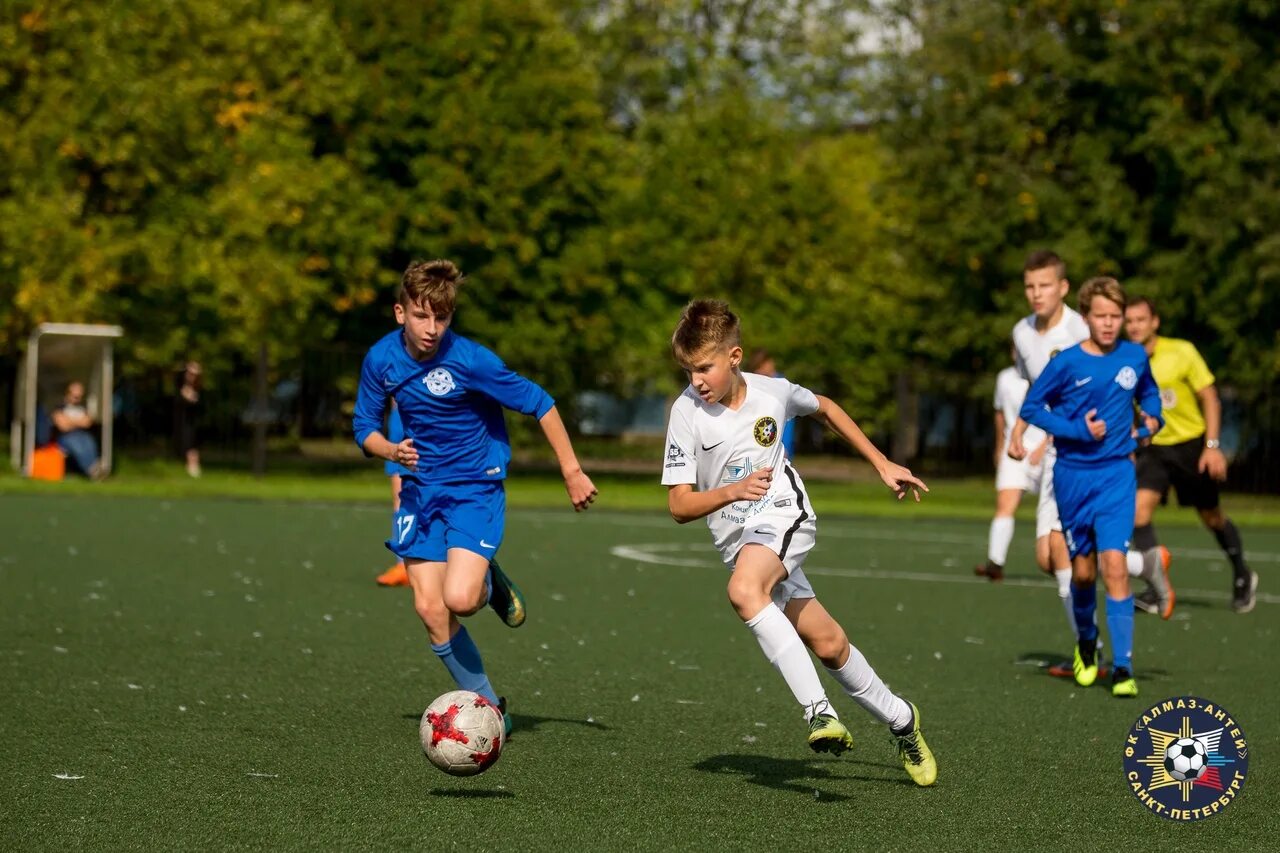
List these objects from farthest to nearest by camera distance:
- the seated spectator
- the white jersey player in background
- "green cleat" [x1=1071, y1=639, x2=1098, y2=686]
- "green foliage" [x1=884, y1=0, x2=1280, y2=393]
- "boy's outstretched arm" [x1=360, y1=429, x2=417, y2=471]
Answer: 1. "green foliage" [x1=884, y1=0, x2=1280, y2=393]
2. the seated spectator
3. the white jersey player in background
4. "green cleat" [x1=1071, y1=639, x2=1098, y2=686]
5. "boy's outstretched arm" [x1=360, y1=429, x2=417, y2=471]

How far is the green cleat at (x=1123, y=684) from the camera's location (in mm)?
9039

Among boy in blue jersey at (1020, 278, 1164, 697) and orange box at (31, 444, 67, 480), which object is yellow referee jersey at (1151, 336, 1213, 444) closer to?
boy in blue jersey at (1020, 278, 1164, 697)

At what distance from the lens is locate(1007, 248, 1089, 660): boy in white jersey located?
10.5 metres

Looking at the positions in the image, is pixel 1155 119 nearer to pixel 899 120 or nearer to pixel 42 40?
pixel 899 120

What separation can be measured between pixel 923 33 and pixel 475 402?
3927 cm

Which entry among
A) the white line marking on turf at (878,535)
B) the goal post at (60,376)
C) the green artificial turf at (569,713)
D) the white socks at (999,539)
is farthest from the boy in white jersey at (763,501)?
the goal post at (60,376)

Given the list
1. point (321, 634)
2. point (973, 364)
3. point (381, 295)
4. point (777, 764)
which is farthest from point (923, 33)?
point (777, 764)

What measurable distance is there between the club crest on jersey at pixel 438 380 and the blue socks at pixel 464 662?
1.03m

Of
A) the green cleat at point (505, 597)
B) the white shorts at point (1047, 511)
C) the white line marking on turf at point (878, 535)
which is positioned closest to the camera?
the green cleat at point (505, 597)

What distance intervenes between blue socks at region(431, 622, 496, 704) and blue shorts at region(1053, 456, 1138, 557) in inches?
132

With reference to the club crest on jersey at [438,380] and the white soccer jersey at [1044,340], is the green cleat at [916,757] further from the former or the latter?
the white soccer jersey at [1044,340]

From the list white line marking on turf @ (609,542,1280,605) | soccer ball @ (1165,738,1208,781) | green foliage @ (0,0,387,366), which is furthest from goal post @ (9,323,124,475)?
soccer ball @ (1165,738,1208,781)

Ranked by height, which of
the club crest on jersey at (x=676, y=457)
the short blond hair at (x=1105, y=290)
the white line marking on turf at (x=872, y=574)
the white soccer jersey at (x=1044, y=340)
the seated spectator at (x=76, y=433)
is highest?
the short blond hair at (x=1105, y=290)

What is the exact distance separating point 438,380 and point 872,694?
2.32 m
